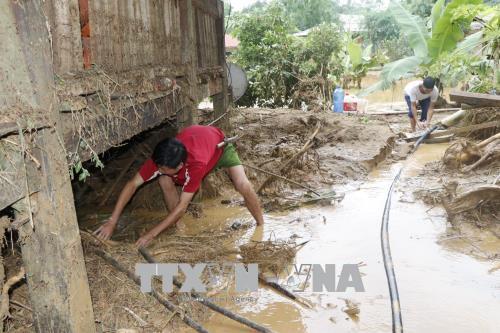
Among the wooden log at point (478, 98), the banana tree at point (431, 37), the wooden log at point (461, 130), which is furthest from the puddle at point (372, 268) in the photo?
the banana tree at point (431, 37)

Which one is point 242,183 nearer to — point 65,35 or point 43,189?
point 65,35

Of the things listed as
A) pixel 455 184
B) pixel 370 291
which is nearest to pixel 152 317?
pixel 370 291

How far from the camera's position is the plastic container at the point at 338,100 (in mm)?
13406

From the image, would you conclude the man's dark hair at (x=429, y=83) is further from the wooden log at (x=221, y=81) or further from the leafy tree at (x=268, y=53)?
the leafy tree at (x=268, y=53)

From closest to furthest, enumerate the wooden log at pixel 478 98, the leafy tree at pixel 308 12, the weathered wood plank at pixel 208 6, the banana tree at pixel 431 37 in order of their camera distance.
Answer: the weathered wood plank at pixel 208 6, the wooden log at pixel 478 98, the banana tree at pixel 431 37, the leafy tree at pixel 308 12

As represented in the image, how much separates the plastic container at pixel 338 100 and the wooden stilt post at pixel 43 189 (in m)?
11.7

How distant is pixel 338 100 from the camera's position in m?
13.5

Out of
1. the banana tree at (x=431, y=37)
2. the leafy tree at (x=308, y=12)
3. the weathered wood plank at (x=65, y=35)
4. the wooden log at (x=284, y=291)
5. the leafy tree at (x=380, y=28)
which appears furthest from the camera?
the leafy tree at (x=308, y=12)

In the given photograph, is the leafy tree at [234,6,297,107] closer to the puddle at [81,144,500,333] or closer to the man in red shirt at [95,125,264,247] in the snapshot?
the puddle at [81,144,500,333]

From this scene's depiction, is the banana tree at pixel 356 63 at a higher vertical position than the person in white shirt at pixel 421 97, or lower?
higher

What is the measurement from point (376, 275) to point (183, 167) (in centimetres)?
209

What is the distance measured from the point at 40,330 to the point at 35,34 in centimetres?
160

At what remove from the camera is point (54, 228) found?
7.72 feet

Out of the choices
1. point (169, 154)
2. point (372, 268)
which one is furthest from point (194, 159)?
point (372, 268)
